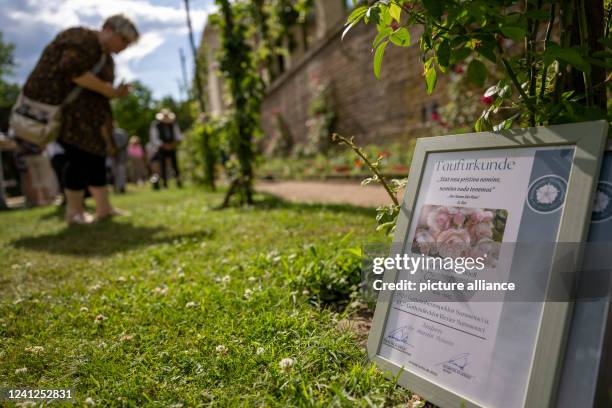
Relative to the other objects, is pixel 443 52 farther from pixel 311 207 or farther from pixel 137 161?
pixel 137 161

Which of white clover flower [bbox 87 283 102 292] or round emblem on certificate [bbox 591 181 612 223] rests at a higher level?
round emblem on certificate [bbox 591 181 612 223]

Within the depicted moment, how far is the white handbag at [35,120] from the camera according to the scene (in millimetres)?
3916

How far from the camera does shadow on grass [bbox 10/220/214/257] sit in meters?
3.49

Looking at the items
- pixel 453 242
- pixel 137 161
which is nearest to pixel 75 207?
pixel 453 242

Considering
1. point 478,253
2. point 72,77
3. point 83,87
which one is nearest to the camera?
point 478,253

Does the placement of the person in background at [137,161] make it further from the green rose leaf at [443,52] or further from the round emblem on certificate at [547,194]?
the round emblem on certificate at [547,194]

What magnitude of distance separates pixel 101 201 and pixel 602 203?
514 cm

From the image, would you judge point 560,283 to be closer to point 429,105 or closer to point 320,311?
point 320,311

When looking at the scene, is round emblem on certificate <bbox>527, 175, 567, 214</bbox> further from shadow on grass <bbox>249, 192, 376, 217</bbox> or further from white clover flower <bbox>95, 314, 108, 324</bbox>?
shadow on grass <bbox>249, 192, 376, 217</bbox>

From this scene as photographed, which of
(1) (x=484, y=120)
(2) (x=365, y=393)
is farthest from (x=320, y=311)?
(1) (x=484, y=120)

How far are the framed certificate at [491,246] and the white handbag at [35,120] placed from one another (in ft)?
12.7

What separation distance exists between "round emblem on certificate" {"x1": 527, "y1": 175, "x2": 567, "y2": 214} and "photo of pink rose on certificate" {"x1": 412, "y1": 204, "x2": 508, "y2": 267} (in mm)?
75

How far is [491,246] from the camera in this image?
108 cm
